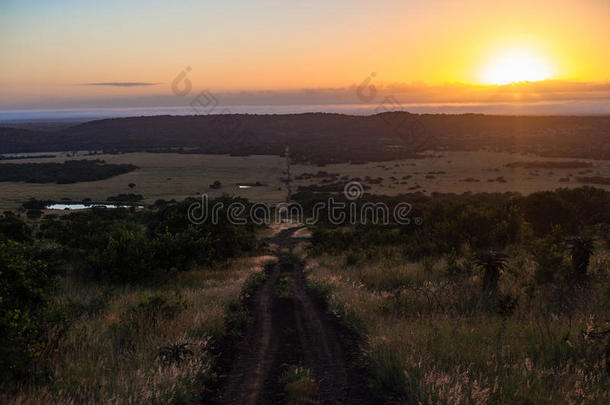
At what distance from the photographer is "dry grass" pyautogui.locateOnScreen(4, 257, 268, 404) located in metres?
5.23

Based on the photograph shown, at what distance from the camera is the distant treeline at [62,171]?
310 ft

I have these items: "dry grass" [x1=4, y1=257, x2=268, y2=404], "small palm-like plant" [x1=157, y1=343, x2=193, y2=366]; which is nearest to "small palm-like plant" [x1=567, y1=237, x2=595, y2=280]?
"dry grass" [x1=4, y1=257, x2=268, y2=404]

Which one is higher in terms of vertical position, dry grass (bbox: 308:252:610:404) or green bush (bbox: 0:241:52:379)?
green bush (bbox: 0:241:52:379)

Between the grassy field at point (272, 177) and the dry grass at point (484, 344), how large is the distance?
56998 mm

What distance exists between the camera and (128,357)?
21.3 ft

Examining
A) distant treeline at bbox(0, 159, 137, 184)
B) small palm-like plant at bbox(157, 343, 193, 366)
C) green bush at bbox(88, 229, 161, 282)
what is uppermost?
small palm-like plant at bbox(157, 343, 193, 366)

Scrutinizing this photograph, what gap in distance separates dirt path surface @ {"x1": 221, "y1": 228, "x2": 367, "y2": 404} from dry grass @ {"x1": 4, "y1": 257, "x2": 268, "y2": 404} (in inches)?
27.4

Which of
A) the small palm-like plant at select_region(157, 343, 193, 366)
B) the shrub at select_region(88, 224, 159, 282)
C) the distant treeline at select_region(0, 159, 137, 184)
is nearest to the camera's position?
the small palm-like plant at select_region(157, 343, 193, 366)

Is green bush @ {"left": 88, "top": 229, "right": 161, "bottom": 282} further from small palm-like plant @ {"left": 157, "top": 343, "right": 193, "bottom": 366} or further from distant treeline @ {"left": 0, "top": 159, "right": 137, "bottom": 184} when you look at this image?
distant treeline @ {"left": 0, "top": 159, "right": 137, "bottom": 184}

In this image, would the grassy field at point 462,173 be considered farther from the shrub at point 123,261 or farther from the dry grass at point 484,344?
the shrub at point 123,261

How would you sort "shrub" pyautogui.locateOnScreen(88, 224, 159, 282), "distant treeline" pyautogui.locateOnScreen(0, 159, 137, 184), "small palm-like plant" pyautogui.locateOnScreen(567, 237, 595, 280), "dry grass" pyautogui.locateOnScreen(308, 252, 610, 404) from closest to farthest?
"dry grass" pyautogui.locateOnScreen(308, 252, 610, 404) < "small palm-like plant" pyautogui.locateOnScreen(567, 237, 595, 280) < "shrub" pyautogui.locateOnScreen(88, 224, 159, 282) < "distant treeline" pyautogui.locateOnScreen(0, 159, 137, 184)

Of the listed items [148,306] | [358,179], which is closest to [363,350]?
[148,306]

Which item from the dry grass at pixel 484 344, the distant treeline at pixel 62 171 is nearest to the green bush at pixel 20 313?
the dry grass at pixel 484 344

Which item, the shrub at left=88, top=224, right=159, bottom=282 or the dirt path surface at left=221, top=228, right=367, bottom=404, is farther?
the shrub at left=88, top=224, right=159, bottom=282
